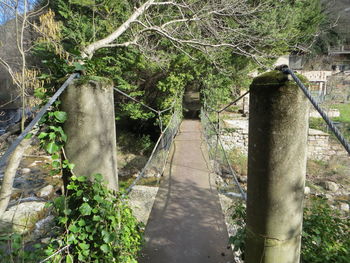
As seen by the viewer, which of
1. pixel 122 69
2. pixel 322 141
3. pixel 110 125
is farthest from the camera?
pixel 322 141

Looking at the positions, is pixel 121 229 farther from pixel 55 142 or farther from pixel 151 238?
pixel 151 238

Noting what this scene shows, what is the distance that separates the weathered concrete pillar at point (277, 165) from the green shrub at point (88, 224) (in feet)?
1.93

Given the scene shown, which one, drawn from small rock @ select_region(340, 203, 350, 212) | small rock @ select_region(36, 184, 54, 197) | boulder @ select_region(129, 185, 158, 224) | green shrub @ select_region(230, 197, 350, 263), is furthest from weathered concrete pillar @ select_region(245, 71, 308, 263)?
small rock @ select_region(340, 203, 350, 212)

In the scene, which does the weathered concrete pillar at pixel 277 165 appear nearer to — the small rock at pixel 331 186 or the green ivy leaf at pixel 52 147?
the green ivy leaf at pixel 52 147

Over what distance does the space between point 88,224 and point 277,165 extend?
782 mm

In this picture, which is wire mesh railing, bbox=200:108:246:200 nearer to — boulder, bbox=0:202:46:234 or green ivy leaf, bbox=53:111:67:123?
green ivy leaf, bbox=53:111:67:123

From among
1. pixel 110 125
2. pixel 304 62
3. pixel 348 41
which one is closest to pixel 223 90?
pixel 110 125

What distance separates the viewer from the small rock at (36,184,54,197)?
4.72m

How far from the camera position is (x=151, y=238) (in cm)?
170

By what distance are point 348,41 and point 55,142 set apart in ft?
67.4

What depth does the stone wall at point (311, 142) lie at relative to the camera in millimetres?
7496

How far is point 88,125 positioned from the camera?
0.95 meters

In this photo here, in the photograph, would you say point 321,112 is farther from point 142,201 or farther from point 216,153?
point 216,153

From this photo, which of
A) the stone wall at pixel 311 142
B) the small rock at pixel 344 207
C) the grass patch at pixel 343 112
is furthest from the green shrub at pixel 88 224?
the grass patch at pixel 343 112
